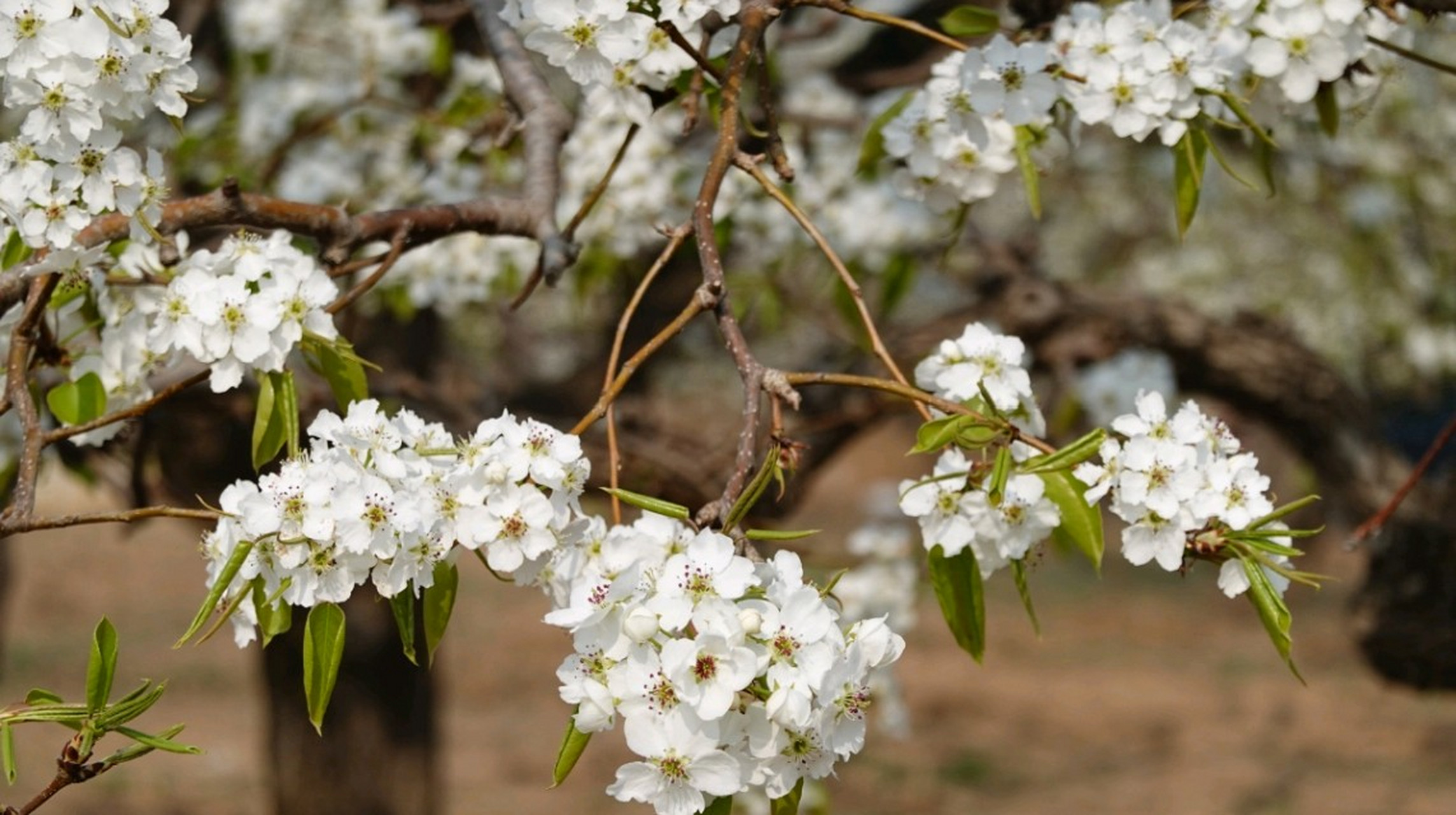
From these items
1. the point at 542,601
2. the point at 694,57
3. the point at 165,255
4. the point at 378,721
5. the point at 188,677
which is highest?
the point at 694,57

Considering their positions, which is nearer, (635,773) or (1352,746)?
(635,773)

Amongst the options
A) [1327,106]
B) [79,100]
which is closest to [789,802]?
[79,100]

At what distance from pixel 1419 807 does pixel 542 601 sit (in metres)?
7.56

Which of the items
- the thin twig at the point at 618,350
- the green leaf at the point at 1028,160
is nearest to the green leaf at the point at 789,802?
the thin twig at the point at 618,350

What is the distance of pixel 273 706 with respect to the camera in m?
4.59

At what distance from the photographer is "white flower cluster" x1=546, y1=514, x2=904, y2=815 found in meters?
1.15

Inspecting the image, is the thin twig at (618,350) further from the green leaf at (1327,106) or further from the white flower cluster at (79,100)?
the green leaf at (1327,106)

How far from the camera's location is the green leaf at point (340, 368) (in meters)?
1.63

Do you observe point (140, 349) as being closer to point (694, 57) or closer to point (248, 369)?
point (248, 369)

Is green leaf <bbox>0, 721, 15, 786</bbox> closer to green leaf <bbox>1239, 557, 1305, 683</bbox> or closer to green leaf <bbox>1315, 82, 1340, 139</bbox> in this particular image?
green leaf <bbox>1239, 557, 1305, 683</bbox>

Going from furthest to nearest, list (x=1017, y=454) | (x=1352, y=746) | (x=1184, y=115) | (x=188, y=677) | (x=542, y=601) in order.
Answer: (x=542, y=601)
(x=188, y=677)
(x=1352, y=746)
(x=1184, y=115)
(x=1017, y=454)

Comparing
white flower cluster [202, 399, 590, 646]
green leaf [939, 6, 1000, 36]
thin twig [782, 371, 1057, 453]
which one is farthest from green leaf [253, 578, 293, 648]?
green leaf [939, 6, 1000, 36]

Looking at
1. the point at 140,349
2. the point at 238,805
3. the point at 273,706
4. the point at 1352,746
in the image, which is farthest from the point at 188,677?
the point at 140,349

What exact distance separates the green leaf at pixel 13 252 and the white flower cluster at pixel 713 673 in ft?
2.89
